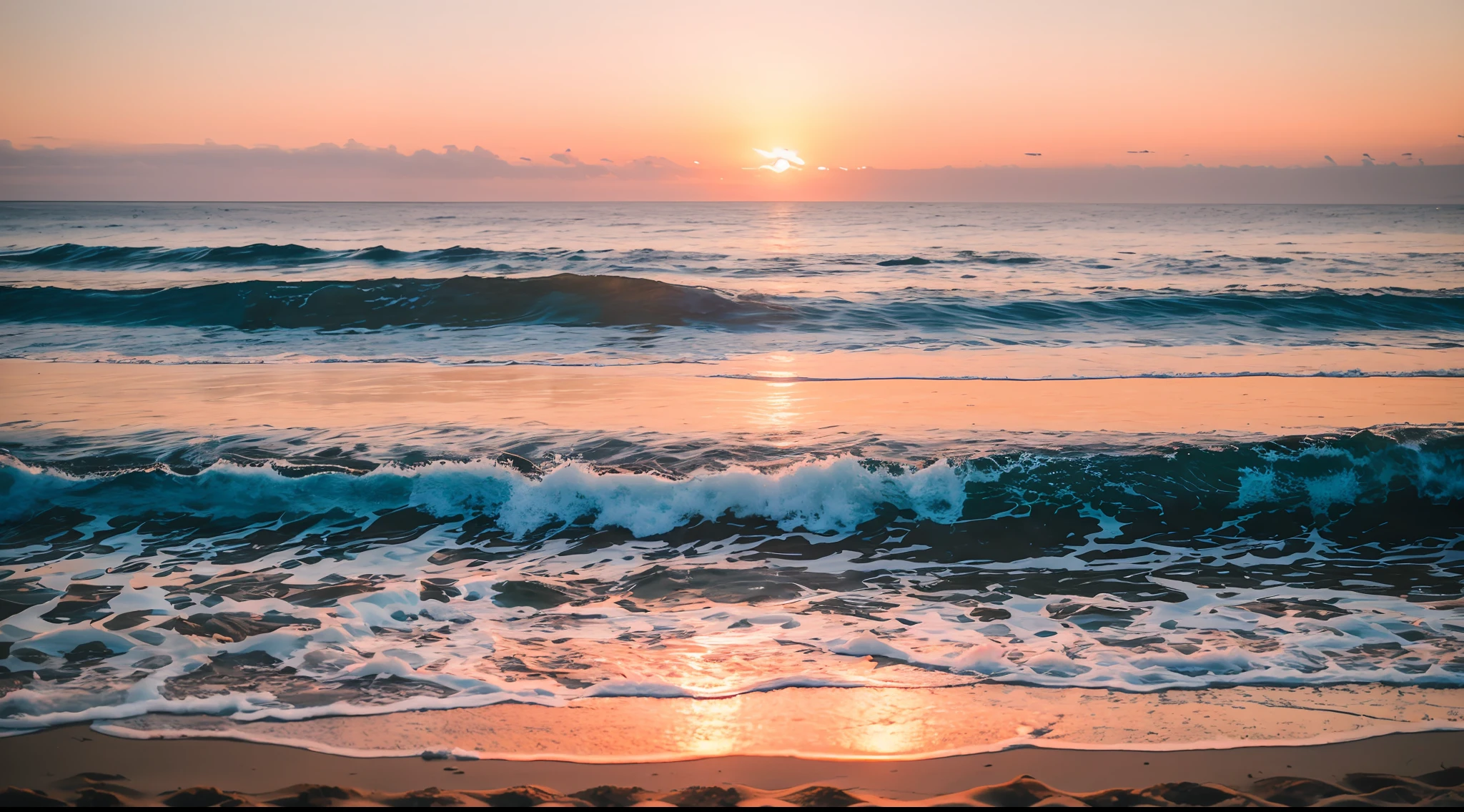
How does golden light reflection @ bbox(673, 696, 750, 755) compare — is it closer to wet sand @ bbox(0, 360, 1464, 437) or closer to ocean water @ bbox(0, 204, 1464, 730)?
ocean water @ bbox(0, 204, 1464, 730)

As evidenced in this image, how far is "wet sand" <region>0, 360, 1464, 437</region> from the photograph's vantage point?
9016 mm

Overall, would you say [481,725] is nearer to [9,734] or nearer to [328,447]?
[9,734]

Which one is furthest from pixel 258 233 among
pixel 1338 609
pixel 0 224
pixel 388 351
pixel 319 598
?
pixel 1338 609

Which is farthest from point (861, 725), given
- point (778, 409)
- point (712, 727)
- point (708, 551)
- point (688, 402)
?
point (688, 402)

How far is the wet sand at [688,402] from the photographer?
29.6 feet

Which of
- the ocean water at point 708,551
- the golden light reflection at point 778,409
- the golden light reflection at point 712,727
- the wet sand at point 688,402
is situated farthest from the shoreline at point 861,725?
the golden light reflection at point 778,409

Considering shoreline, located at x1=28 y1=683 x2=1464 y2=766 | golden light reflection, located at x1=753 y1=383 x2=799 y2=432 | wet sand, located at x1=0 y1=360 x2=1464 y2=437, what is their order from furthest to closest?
golden light reflection, located at x1=753 y1=383 x2=799 y2=432
wet sand, located at x1=0 y1=360 x2=1464 y2=437
shoreline, located at x1=28 y1=683 x2=1464 y2=766

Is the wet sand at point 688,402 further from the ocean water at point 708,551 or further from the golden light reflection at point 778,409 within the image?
the ocean water at point 708,551

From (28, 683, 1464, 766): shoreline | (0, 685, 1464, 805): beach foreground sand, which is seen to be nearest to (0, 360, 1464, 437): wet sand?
(28, 683, 1464, 766): shoreline

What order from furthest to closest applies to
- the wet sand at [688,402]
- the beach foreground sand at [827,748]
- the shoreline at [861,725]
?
the wet sand at [688,402], the shoreline at [861,725], the beach foreground sand at [827,748]

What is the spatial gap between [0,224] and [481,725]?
70527 mm

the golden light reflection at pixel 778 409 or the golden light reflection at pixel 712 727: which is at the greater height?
the golden light reflection at pixel 778 409

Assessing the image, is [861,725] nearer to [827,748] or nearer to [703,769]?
[827,748]

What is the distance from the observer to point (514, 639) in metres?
4.80
